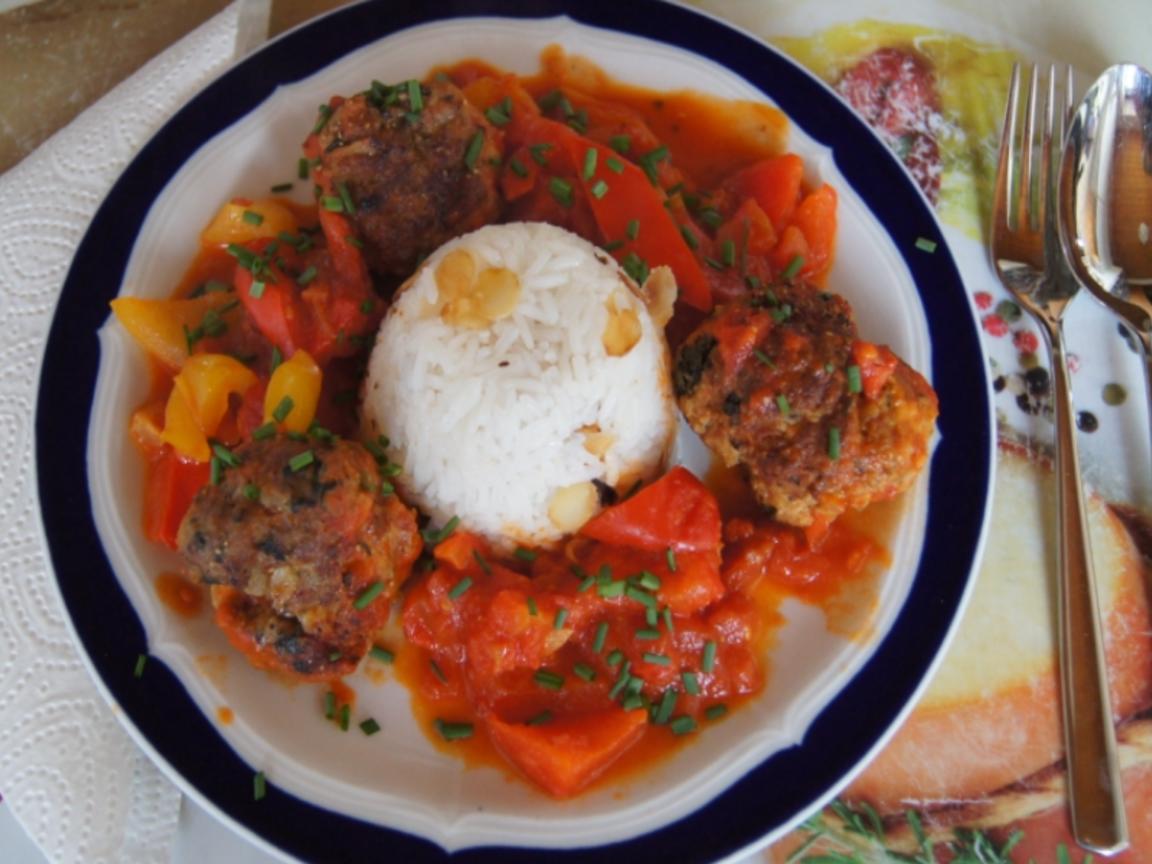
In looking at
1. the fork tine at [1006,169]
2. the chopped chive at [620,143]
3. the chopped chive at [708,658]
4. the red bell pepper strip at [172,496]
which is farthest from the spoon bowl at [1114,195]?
the red bell pepper strip at [172,496]

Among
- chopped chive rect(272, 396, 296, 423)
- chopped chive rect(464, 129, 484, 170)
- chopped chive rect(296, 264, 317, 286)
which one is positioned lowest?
chopped chive rect(272, 396, 296, 423)

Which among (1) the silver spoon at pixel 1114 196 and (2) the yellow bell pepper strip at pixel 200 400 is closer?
(2) the yellow bell pepper strip at pixel 200 400

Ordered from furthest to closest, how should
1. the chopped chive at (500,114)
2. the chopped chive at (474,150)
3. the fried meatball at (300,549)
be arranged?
the chopped chive at (500,114) → the chopped chive at (474,150) → the fried meatball at (300,549)

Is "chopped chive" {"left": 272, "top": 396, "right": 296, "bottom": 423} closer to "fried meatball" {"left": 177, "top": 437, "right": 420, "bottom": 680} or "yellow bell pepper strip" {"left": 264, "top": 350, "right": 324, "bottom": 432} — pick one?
"yellow bell pepper strip" {"left": 264, "top": 350, "right": 324, "bottom": 432}

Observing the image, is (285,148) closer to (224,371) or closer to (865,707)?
(224,371)

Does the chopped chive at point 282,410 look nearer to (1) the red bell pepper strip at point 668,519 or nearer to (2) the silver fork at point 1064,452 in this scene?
(1) the red bell pepper strip at point 668,519

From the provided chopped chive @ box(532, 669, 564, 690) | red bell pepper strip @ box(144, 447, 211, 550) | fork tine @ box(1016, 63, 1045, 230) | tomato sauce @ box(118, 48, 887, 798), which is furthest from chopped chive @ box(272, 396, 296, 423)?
fork tine @ box(1016, 63, 1045, 230)

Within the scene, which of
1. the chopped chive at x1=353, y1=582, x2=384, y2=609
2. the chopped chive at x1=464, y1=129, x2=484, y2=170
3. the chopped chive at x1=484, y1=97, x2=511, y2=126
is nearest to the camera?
the chopped chive at x1=353, y1=582, x2=384, y2=609

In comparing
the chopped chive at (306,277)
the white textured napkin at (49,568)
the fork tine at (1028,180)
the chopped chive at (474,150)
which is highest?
the fork tine at (1028,180)
